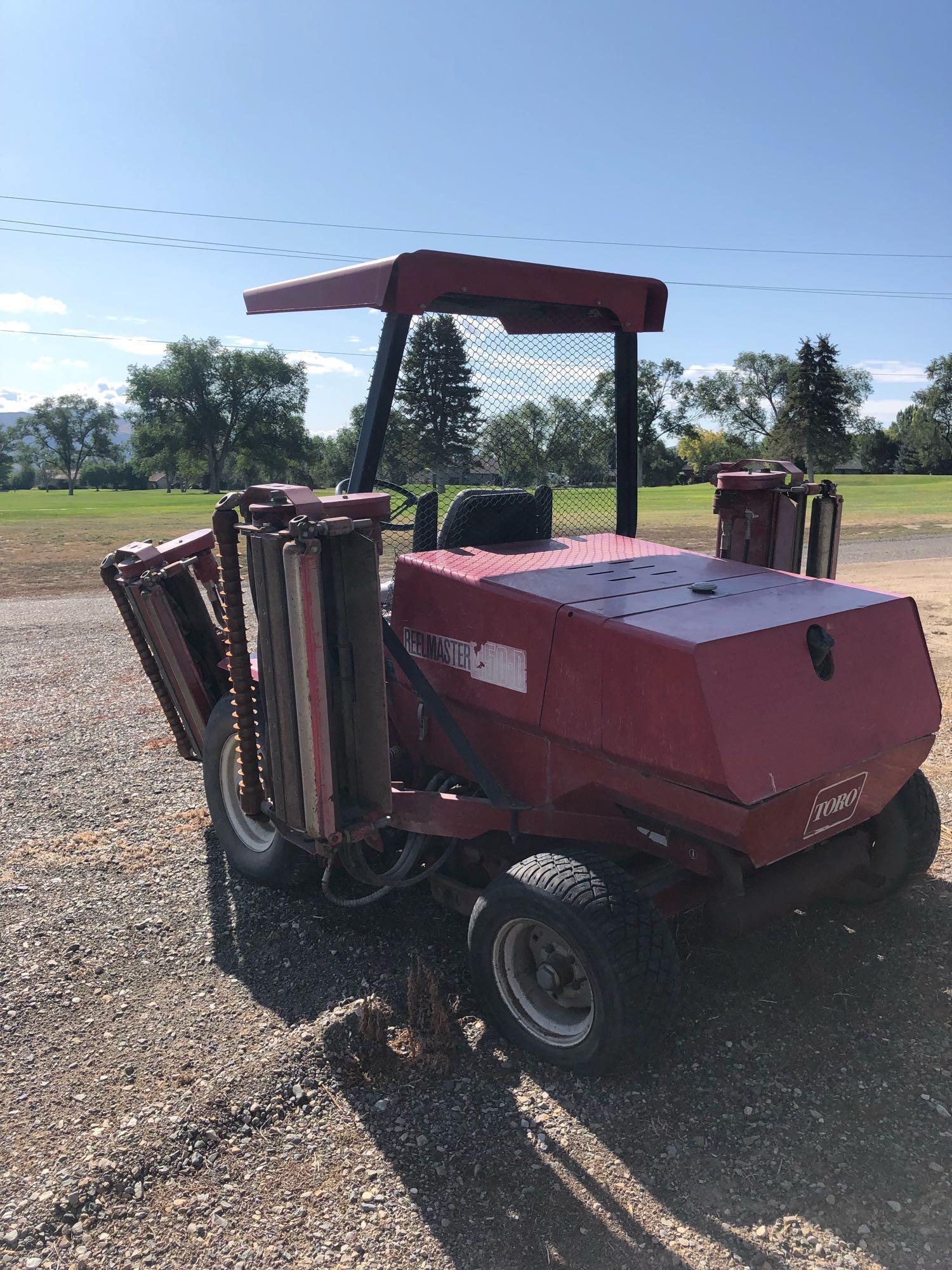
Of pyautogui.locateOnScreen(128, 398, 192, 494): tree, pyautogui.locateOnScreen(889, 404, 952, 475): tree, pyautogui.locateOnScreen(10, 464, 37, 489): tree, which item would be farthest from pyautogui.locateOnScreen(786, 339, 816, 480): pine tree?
pyautogui.locateOnScreen(10, 464, 37, 489): tree

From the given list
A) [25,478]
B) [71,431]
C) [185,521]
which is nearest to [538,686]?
[185,521]

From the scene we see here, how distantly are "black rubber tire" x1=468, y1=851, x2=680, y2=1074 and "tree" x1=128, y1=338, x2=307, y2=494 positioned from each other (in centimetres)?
6522

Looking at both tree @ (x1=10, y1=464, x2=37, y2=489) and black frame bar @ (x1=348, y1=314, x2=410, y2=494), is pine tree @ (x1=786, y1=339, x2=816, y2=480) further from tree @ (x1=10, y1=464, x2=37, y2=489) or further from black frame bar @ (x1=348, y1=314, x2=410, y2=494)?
tree @ (x1=10, y1=464, x2=37, y2=489)

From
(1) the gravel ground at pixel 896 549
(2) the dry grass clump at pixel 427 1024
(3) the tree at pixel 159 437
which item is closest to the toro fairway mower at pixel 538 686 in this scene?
(2) the dry grass clump at pixel 427 1024

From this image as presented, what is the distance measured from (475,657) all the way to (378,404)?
1137mm

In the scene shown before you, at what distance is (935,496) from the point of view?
41531 millimetres

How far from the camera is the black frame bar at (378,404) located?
12.5 ft

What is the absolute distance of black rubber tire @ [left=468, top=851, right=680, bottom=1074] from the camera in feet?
9.49

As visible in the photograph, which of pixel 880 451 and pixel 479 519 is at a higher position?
pixel 479 519

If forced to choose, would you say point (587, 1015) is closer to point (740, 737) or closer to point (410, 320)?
point (740, 737)

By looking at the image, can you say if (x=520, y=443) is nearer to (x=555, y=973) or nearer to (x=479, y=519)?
(x=479, y=519)

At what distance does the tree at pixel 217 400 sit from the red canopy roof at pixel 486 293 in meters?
63.7

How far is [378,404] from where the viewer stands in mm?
3865

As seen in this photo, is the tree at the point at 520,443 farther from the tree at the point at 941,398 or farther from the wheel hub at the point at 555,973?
the tree at the point at 941,398
